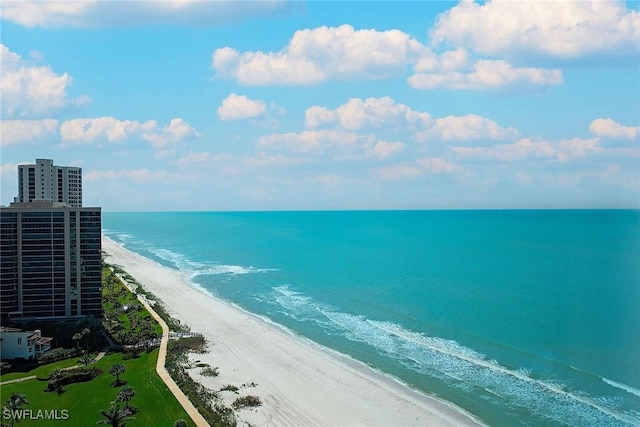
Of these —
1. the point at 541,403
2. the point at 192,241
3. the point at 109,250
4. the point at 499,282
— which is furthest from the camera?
the point at 192,241

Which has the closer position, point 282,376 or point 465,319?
point 282,376

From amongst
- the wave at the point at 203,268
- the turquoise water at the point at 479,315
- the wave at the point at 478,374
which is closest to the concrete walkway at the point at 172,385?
the turquoise water at the point at 479,315

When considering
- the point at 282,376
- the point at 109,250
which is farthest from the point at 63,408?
the point at 109,250

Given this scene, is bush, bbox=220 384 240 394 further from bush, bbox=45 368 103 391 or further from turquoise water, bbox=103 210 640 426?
turquoise water, bbox=103 210 640 426

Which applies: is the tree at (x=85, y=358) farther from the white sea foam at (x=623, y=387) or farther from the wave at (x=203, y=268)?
the wave at (x=203, y=268)

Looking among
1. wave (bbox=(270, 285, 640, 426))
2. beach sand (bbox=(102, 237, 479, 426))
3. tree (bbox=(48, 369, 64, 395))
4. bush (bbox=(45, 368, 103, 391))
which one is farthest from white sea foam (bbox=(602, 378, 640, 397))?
tree (bbox=(48, 369, 64, 395))

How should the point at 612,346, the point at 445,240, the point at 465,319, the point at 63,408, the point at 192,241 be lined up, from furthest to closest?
1. the point at 192,241
2. the point at 445,240
3. the point at 465,319
4. the point at 612,346
5. the point at 63,408

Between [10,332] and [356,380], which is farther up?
[10,332]

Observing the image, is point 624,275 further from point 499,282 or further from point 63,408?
point 63,408
